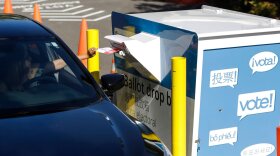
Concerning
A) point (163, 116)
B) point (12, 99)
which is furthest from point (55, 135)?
point (163, 116)

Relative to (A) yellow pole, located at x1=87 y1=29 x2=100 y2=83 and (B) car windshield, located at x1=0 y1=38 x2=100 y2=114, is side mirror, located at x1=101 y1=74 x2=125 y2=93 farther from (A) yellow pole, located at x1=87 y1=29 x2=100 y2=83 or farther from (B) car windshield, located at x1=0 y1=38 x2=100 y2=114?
(A) yellow pole, located at x1=87 y1=29 x2=100 y2=83

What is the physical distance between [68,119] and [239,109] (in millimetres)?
1832

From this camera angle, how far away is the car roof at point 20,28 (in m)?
4.80

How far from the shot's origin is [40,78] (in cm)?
461

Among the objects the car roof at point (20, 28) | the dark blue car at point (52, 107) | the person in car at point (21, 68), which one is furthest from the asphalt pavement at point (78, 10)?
the person in car at point (21, 68)

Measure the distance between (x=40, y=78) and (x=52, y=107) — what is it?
0.47m

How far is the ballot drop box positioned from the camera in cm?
499

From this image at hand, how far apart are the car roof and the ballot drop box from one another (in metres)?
0.76

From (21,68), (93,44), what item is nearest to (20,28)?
(21,68)

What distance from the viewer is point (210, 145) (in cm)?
522

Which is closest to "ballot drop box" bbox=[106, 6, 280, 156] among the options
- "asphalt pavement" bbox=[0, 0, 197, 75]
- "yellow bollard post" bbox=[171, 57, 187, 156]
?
"yellow bollard post" bbox=[171, 57, 187, 156]

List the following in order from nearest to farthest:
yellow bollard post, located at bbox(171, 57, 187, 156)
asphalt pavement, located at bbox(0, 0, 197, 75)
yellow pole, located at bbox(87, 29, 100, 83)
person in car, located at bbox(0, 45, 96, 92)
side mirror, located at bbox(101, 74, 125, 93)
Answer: person in car, located at bbox(0, 45, 96, 92) → yellow bollard post, located at bbox(171, 57, 187, 156) → side mirror, located at bbox(101, 74, 125, 93) → yellow pole, located at bbox(87, 29, 100, 83) → asphalt pavement, located at bbox(0, 0, 197, 75)

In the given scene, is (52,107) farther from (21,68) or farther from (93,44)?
(93,44)

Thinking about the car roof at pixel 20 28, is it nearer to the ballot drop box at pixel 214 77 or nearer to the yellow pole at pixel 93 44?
the ballot drop box at pixel 214 77
